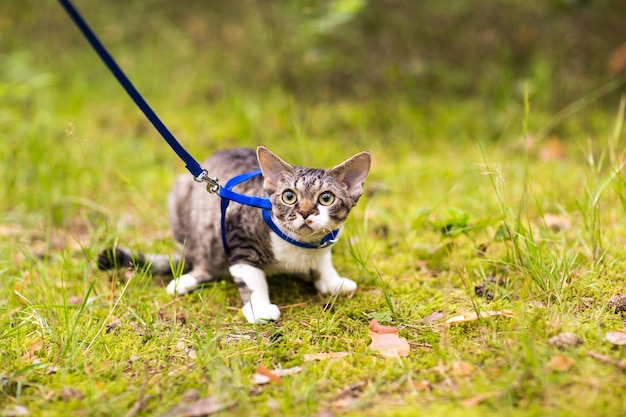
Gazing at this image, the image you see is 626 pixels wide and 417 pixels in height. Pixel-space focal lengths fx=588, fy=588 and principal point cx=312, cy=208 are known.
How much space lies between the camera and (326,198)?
7.96 feet

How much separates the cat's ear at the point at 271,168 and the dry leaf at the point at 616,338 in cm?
136

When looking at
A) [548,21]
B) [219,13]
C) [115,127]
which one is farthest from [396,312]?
[219,13]

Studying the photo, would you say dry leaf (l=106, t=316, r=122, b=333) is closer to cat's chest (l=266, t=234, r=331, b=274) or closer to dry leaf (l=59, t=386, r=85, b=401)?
dry leaf (l=59, t=386, r=85, b=401)

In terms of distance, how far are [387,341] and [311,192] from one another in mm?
664

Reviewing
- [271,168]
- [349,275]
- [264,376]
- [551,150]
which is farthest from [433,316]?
[551,150]

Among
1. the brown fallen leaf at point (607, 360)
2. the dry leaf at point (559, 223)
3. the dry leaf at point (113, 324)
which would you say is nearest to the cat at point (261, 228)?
the dry leaf at point (113, 324)

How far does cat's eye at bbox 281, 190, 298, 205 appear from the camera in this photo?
2426 millimetres

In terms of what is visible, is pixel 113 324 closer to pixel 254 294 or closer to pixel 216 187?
pixel 254 294

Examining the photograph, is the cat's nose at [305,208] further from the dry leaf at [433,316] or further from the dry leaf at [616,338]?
the dry leaf at [616,338]

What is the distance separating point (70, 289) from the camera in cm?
282

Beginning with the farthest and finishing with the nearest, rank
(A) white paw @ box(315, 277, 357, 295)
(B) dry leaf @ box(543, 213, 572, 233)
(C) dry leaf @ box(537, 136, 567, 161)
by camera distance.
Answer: (C) dry leaf @ box(537, 136, 567, 161)
(B) dry leaf @ box(543, 213, 572, 233)
(A) white paw @ box(315, 277, 357, 295)

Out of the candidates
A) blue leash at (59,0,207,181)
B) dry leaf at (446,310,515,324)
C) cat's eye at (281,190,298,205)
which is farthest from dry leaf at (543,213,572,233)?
blue leash at (59,0,207,181)

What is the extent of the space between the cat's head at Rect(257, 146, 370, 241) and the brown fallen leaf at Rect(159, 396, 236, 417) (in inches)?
30.1

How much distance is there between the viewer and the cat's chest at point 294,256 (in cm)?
257
